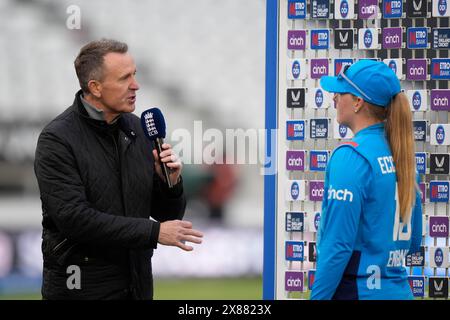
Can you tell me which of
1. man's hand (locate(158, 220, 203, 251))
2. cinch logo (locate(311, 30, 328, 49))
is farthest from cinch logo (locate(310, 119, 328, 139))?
man's hand (locate(158, 220, 203, 251))

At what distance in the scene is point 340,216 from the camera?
73.9 inches

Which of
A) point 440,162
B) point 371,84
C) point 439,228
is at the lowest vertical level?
point 439,228

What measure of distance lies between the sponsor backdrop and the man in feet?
4.16

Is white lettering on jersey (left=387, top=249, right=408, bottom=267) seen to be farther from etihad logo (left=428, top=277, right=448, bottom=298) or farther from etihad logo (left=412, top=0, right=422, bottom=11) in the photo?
etihad logo (left=412, top=0, right=422, bottom=11)

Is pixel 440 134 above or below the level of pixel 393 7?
below

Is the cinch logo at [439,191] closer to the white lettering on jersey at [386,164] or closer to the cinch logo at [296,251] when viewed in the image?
the cinch logo at [296,251]

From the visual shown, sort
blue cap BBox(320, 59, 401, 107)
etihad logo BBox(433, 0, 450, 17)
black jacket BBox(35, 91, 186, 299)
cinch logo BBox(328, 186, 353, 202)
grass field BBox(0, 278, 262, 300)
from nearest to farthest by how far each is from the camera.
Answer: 1. cinch logo BBox(328, 186, 353, 202)
2. blue cap BBox(320, 59, 401, 107)
3. black jacket BBox(35, 91, 186, 299)
4. etihad logo BBox(433, 0, 450, 17)
5. grass field BBox(0, 278, 262, 300)

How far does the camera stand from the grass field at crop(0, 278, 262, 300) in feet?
16.1

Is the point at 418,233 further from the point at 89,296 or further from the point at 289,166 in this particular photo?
the point at 289,166

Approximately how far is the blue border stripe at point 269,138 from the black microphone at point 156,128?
1.30 m

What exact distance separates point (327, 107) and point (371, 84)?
60.0 inches

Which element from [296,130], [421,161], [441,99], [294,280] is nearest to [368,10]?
[441,99]

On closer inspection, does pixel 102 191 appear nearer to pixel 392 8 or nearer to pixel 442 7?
pixel 392 8

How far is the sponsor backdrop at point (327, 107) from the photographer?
3.44m
